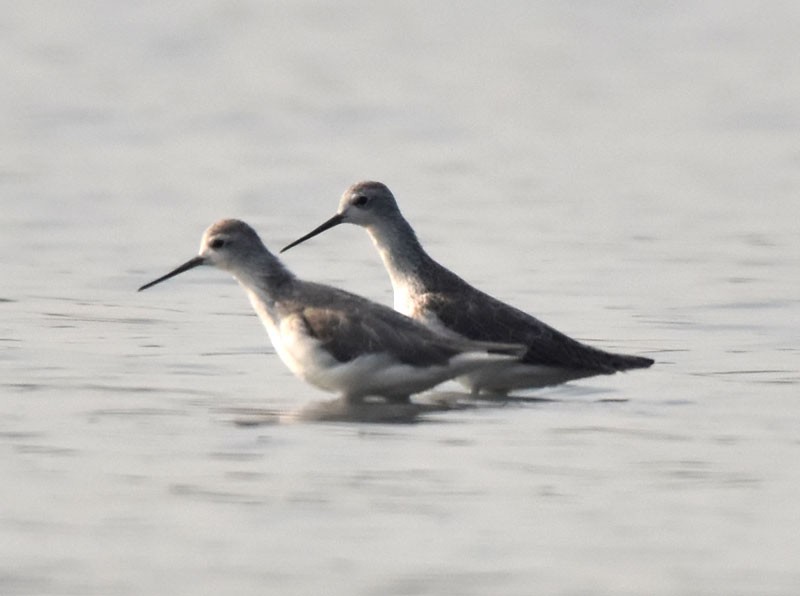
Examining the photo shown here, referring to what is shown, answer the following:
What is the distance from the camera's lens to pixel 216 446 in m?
11.5

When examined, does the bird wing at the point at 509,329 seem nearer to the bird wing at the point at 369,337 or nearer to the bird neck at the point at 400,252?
the bird neck at the point at 400,252

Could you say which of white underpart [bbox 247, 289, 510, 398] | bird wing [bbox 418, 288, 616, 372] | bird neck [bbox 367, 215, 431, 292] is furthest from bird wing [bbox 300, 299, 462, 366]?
bird neck [bbox 367, 215, 431, 292]

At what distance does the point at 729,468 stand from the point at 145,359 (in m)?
4.57

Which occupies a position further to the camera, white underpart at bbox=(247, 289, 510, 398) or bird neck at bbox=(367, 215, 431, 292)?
bird neck at bbox=(367, 215, 431, 292)

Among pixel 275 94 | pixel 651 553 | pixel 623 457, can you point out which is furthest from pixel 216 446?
pixel 275 94

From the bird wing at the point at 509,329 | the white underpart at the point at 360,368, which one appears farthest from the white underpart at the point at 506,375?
the white underpart at the point at 360,368

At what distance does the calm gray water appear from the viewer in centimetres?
962

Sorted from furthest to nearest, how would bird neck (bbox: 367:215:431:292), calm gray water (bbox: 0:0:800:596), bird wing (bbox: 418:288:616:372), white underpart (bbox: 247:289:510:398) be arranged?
1. bird neck (bbox: 367:215:431:292)
2. bird wing (bbox: 418:288:616:372)
3. white underpart (bbox: 247:289:510:398)
4. calm gray water (bbox: 0:0:800:596)

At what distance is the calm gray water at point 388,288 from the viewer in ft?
31.6

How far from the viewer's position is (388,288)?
17.2 m

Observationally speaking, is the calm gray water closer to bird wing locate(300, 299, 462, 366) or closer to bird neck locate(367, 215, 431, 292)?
bird wing locate(300, 299, 462, 366)

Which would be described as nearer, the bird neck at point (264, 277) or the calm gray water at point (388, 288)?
the calm gray water at point (388, 288)

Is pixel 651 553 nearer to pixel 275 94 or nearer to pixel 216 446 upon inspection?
pixel 216 446

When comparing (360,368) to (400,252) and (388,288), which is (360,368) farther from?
(388,288)
